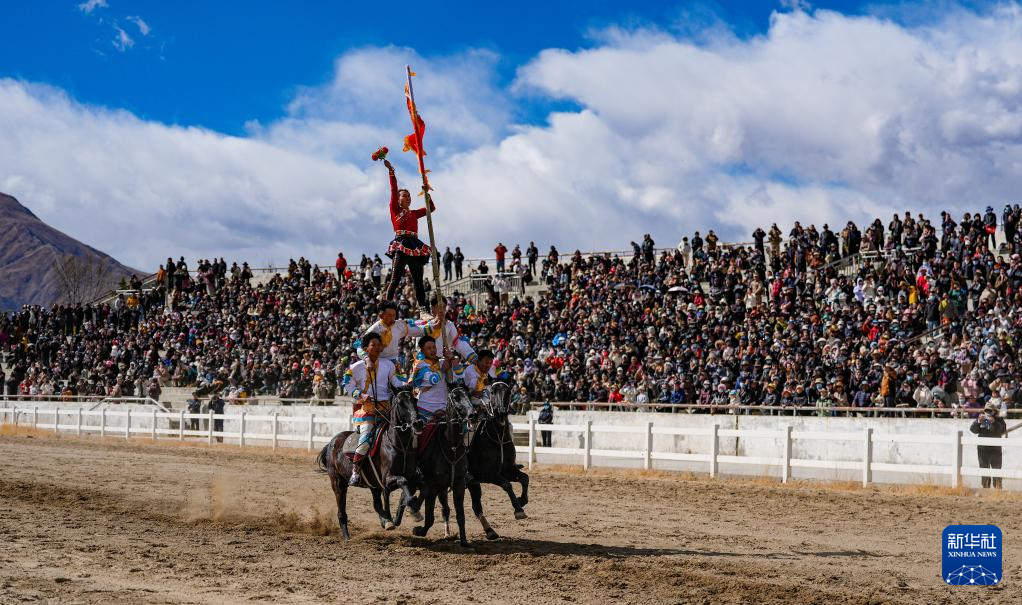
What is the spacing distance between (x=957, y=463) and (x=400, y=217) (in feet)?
34.2

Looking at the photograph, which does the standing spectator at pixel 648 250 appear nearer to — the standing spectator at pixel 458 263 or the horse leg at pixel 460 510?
the standing spectator at pixel 458 263

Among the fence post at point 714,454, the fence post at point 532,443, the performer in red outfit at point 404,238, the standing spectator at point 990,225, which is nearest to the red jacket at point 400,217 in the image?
the performer in red outfit at point 404,238

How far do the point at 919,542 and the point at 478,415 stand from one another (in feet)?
18.0

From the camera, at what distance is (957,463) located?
63.2 feet

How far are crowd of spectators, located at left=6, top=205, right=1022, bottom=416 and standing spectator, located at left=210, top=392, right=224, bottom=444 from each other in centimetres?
48

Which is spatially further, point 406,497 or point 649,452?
point 649,452

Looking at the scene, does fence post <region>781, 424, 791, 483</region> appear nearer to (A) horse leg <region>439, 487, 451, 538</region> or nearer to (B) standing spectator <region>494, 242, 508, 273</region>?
(A) horse leg <region>439, 487, 451, 538</region>

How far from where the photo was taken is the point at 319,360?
125ft

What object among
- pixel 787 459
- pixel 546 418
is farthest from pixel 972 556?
pixel 546 418

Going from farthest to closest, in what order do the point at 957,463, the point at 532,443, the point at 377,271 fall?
the point at 377,271, the point at 532,443, the point at 957,463

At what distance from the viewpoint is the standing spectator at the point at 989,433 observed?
65.5 feet

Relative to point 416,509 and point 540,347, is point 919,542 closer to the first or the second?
point 416,509

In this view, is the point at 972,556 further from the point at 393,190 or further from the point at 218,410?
the point at 218,410

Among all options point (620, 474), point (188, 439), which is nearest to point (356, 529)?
point (620, 474)
